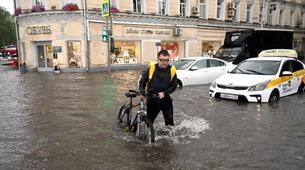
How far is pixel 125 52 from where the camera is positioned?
903 inches

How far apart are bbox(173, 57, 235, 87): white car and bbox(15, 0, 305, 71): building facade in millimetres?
8521

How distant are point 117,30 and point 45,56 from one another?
240 inches

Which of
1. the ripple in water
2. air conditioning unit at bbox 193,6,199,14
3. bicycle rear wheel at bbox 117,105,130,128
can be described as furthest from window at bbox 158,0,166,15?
bicycle rear wheel at bbox 117,105,130,128

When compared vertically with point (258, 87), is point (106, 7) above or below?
above

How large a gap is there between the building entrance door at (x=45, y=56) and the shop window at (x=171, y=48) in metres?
9.73

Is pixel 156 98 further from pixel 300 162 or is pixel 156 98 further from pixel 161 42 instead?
pixel 161 42

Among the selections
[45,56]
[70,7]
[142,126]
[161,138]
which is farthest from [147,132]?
[45,56]

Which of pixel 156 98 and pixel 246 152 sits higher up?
pixel 156 98

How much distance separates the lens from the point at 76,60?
20.7 m

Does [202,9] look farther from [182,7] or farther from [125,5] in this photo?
[125,5]

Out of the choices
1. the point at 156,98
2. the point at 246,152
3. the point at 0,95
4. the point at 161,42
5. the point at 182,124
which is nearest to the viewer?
the point at 246,152

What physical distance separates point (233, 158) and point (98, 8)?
18.4 meters

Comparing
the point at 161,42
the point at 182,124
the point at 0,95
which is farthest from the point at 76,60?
the point at 182,124

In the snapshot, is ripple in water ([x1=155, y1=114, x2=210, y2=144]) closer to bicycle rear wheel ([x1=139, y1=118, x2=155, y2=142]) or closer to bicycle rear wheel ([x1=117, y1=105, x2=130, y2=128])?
bicycle rear wheel ([x1=139, y1=118, x2=155, y2=142])
